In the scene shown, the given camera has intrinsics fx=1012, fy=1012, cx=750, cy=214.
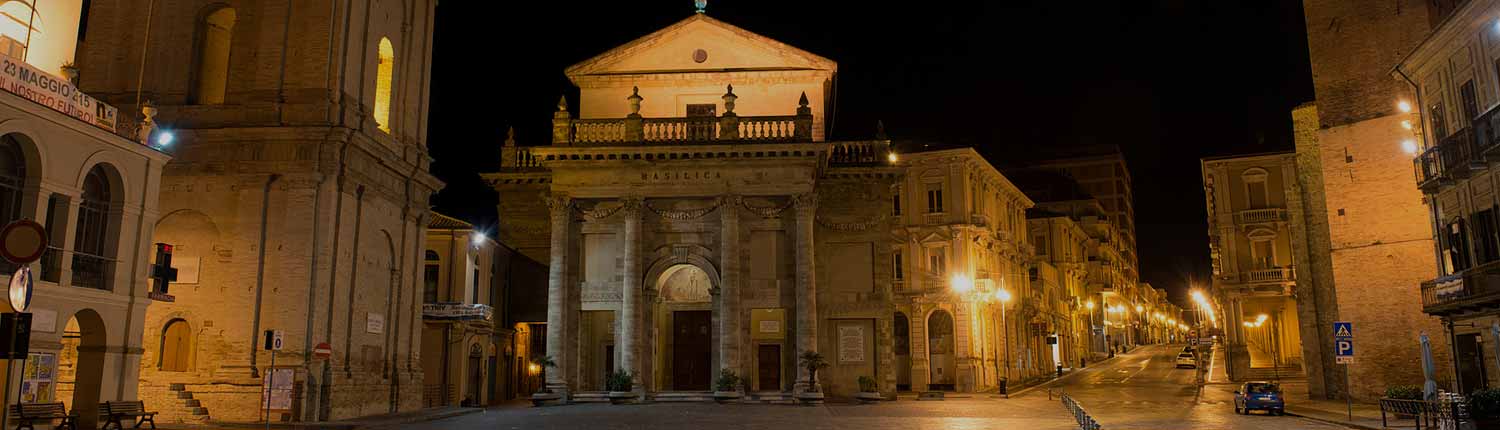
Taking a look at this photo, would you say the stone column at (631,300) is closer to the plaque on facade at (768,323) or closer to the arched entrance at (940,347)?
the plaque on facade at (768,323)

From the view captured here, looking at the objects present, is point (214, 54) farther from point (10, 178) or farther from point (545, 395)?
point (545, 395)

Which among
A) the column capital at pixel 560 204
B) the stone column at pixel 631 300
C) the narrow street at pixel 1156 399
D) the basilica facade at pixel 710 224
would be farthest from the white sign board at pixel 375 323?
the narrow street at pixel 1156 399

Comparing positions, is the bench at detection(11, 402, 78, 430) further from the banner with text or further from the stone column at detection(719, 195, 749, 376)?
the stone column at detection(719, 195, 749, 376)

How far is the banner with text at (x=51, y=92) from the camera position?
18.8 metres

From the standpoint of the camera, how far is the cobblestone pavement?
82.7ft

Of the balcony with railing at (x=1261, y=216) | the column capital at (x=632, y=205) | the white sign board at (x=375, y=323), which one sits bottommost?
the white sign board at (x=375, y=323)

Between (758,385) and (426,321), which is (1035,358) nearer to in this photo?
(758,385)

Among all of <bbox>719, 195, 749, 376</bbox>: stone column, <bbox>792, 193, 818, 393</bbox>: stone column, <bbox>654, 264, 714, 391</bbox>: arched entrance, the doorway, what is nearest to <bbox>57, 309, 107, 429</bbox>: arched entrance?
<bbox>719, 195, 749, 376</bbox>: stone column

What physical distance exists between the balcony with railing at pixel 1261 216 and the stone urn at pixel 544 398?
1491 inches

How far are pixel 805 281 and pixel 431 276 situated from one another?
1459 cm

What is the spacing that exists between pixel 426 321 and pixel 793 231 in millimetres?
14582

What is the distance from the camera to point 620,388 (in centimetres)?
3803

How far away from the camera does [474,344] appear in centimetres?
4044

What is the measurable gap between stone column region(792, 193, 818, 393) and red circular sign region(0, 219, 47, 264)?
1149 inches
